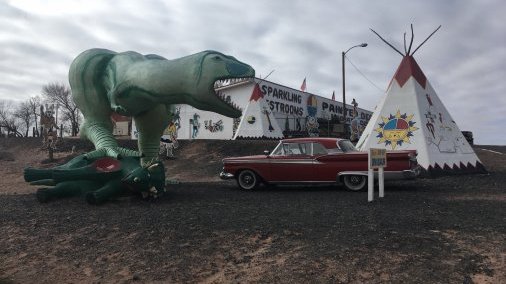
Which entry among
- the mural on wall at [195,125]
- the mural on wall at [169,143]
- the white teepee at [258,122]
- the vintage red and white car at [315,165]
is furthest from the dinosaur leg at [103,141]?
the mural on wall at [195,125]

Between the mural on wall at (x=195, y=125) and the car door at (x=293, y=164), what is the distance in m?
23.2

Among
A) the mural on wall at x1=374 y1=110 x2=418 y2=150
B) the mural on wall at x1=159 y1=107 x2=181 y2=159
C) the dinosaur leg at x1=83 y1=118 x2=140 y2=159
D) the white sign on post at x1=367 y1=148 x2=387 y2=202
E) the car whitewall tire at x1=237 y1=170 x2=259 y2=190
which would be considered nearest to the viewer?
the white sign on post at x1=367 y1=148 x2=387 y2=202

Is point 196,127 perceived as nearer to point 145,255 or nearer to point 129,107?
point 129,107

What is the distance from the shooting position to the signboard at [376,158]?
8391 millimetres

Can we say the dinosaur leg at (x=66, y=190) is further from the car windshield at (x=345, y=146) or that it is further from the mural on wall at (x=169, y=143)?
the mural on wall at (x=169, y=143)

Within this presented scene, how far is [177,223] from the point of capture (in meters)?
6.77

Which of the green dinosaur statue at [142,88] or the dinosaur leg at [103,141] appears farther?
the dinosaur leg at [103,141]

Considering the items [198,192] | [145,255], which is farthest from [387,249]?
[198,192]

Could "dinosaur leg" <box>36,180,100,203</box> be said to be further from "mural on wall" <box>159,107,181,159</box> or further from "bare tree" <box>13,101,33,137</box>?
"bare tree" <box>13,101,33,137</box>

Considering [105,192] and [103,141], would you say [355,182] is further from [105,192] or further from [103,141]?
[103,141]

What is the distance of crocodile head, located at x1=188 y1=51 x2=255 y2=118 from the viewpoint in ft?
26.8

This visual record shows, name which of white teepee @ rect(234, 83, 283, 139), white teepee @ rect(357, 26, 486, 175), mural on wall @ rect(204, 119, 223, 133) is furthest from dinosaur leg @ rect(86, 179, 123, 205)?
mural on wall @ rect(204, 119, 223, 133)

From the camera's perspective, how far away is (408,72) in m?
14.7

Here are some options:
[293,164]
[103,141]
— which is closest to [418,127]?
[293,164]
